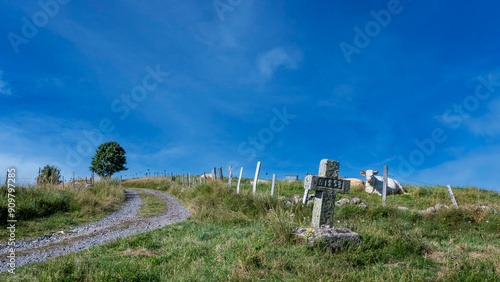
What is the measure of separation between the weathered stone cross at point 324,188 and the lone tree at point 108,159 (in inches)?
1834

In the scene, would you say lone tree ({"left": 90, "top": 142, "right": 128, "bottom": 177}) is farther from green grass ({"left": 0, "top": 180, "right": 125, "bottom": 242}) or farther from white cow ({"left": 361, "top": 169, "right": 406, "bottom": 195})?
white cow ({"left": 361, "top": 169, "right": 406, "bottom": 195})

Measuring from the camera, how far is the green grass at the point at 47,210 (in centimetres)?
969

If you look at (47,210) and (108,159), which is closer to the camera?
(47,210)

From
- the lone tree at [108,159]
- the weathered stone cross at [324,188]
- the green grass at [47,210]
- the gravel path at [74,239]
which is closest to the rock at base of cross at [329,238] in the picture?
the weathered stone cross at [324,188]

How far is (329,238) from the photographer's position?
5754 mm

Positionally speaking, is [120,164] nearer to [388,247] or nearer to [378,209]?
[378,209]

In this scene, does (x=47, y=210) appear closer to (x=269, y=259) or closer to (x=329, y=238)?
(x=269, y=259)

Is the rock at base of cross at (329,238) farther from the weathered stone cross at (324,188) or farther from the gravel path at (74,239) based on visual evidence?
the gravel path at (74,239)

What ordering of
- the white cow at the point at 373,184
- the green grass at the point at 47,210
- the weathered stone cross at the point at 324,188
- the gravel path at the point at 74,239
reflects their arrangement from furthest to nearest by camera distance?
the white cow at the point at 373,184 → the green grass at the point at 47,210 → the weathered stone cross at the point at 324,188 → the gravel path at the point at 74,239

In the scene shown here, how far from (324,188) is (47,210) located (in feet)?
39.5

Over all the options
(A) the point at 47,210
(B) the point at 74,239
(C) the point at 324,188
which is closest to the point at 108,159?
(A) the point at 47,210

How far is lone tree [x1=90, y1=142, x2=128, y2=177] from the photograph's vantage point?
46344 mm

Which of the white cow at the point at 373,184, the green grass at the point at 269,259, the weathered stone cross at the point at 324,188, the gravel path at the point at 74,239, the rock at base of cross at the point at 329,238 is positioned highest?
the white cow at the point at 373,184

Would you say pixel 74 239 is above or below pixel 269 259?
below
